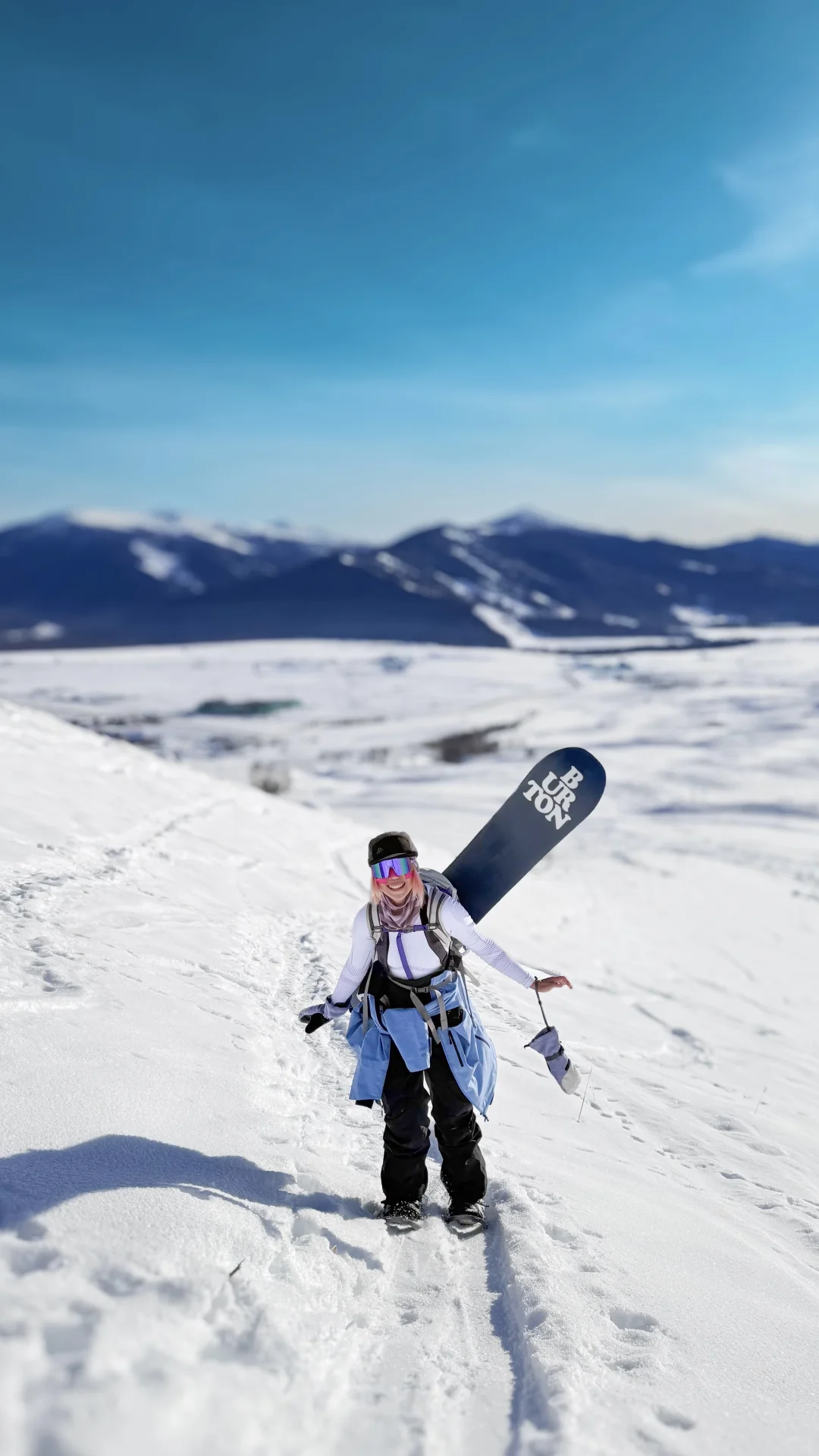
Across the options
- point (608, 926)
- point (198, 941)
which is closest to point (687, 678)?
point (608, 926)

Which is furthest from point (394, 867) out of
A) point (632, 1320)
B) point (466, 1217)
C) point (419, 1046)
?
point (632, 1320)

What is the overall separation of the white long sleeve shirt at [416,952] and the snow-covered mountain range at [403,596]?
315 feet

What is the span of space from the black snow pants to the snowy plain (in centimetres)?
15

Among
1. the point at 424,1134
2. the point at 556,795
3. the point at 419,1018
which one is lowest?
the point at 424,1134

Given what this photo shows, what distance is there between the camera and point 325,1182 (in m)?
3.57

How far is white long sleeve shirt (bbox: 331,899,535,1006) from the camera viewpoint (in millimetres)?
3680

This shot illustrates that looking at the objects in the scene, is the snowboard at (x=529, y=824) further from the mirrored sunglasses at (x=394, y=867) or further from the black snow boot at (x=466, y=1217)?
the black snow boot at (x=466, y=1217)

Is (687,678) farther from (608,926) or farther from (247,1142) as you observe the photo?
(247,1142)

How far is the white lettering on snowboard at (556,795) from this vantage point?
4586 millimetres

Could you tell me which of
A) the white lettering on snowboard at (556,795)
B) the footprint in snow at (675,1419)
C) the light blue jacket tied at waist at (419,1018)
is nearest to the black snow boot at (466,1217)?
the light blue jacket tied at waist at (419,1018)

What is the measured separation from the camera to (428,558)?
16712 cm

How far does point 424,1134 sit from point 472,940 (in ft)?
2.76

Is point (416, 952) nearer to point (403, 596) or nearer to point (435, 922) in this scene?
point (435, 922)

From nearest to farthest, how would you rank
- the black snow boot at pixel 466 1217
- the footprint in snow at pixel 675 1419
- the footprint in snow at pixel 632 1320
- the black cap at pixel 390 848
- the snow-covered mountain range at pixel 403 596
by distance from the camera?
the footprint in snow at pixel 675 1419 < the footprint in snow at pixel 632 1320 < the black snow boot at pixel 466 1217 < the black cap at pixel 390 848 < the snow-covered mountain range at pixel 403 596
